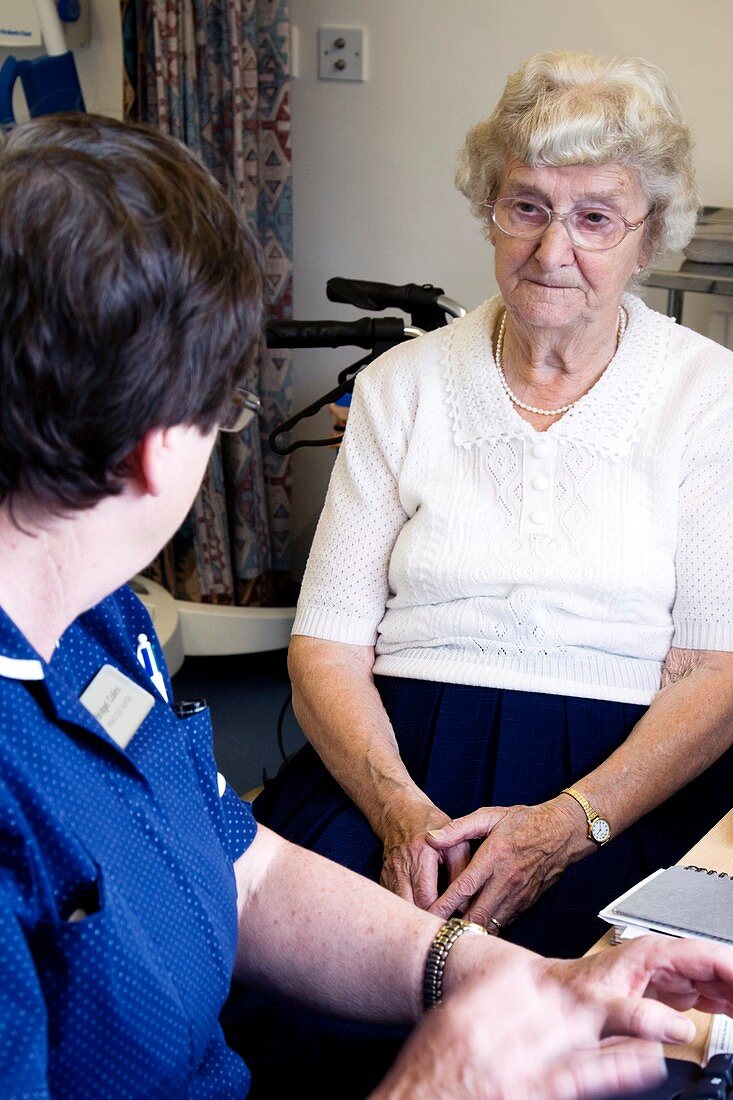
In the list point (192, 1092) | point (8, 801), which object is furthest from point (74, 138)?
point (192, 1092)

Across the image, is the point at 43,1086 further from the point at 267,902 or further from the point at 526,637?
the point at 526,637

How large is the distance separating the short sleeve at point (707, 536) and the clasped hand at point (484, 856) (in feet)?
1.06

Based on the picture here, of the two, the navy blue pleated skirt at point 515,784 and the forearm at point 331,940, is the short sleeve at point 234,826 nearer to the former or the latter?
the forearm at point 331,940

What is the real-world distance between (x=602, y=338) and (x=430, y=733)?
62cm

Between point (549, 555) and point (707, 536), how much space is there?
213 millimetres

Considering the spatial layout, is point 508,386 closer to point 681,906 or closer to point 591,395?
point 591,395

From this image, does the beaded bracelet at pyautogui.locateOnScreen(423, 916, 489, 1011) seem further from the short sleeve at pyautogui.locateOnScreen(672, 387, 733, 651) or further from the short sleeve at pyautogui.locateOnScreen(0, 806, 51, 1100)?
the short sleeve at pyautogui.locateOnScreen(672, 387, 733, 651)

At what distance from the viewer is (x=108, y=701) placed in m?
1.00

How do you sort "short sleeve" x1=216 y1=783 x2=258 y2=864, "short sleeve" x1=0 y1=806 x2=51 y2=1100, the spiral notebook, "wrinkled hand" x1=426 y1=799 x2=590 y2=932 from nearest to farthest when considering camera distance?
1. "short sleeve" x1=0 y1=806 x2=51 y2=1100
2. the spiral notebook
3. "short sleeve" x1=216 y1=783 x2=258 y2=864
4. "wrinkled hand" x1=426 y1=799 x2=590 y2=932

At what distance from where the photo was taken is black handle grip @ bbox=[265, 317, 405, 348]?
2.30 meters

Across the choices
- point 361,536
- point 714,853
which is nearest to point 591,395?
point 361,536

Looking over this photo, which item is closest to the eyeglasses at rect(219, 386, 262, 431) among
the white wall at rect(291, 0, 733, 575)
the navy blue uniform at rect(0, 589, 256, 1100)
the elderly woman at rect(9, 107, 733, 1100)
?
the elderly woman at rect(9, 107, 733, 1100)

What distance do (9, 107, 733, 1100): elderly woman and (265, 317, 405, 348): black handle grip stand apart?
1359 millimetres

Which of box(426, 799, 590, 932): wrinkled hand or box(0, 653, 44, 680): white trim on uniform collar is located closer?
box(0, 653, 44, 680): white trim on uniform collar
